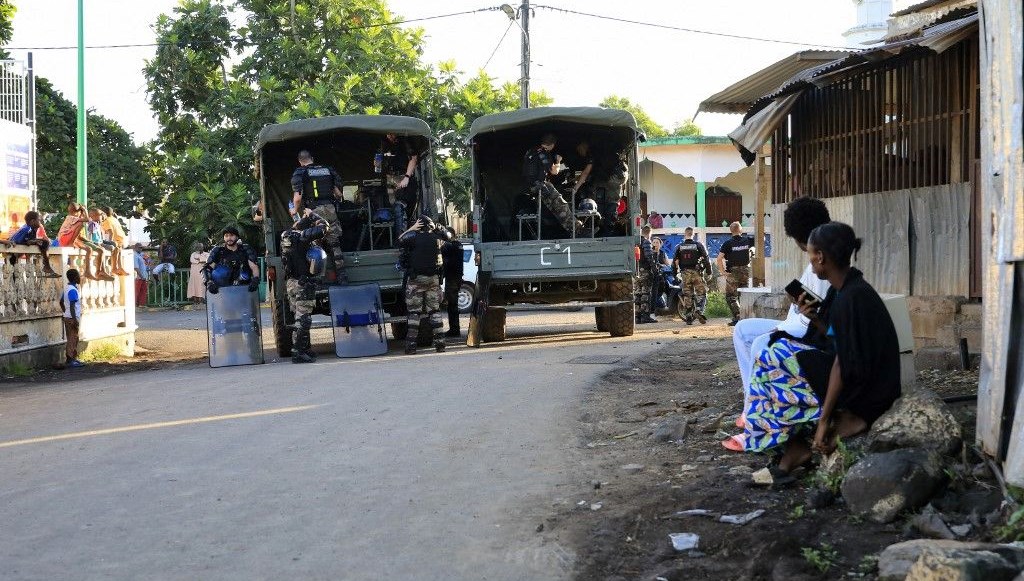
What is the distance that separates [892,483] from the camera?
511cm

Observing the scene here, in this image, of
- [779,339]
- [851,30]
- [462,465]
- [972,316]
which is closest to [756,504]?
[779,339]

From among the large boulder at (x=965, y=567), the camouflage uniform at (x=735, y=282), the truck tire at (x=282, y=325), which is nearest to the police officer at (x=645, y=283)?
the camouflage uniform at (x=735, y=282)

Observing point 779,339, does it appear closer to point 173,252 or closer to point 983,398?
point 983,398

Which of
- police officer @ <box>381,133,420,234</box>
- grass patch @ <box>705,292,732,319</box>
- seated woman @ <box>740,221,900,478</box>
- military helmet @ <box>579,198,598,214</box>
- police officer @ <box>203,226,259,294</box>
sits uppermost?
police officer @ <box>381,133,420,234</box>

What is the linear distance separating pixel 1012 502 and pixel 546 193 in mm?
11930

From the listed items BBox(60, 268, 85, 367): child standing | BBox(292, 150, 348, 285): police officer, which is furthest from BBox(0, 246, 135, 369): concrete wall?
BBox(292, 150, 348, 285): police officer

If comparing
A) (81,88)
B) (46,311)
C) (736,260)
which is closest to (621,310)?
(736,260)

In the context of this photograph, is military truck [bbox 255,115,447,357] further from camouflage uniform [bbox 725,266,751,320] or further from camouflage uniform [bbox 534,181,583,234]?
camouflage uniform [bbox 725,266,751,320]

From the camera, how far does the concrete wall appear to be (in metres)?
14.6

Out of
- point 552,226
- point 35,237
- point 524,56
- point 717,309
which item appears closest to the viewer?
point 35,237

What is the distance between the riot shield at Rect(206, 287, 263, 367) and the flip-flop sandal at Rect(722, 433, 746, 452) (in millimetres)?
8844

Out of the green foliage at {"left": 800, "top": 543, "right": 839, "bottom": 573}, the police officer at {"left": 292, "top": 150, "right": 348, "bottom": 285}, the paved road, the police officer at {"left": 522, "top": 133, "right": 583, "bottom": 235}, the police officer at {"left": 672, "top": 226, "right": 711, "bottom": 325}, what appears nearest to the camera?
the green foliage at {"left": 800, "top": 543, "right": 839, "bottom": 573}

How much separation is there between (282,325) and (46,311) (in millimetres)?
3308

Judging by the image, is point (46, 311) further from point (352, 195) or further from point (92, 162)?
point (92, 162)
